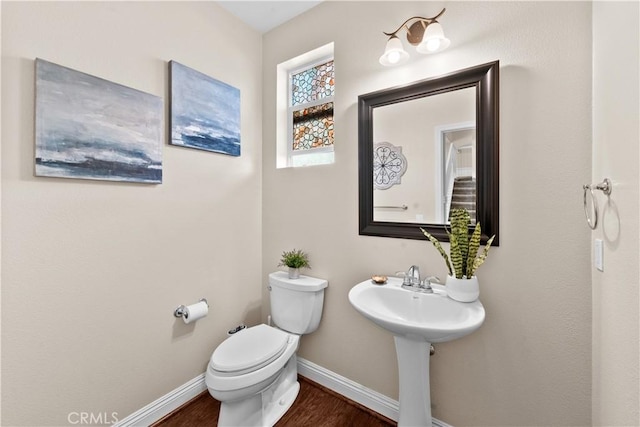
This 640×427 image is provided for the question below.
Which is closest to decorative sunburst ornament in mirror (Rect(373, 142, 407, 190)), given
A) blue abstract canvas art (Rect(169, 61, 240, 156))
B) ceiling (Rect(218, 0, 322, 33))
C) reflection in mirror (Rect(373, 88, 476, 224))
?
reflection in mirror (Rect(373, 88, 476, 224))

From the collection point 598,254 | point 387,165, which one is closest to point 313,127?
point 387,165

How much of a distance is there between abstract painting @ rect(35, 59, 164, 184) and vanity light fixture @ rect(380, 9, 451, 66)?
51.5 inches

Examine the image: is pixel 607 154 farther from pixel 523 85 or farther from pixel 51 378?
pixel 51 378

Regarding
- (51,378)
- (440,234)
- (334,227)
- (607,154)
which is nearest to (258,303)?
(334,227)

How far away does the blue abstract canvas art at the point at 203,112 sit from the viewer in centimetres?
157

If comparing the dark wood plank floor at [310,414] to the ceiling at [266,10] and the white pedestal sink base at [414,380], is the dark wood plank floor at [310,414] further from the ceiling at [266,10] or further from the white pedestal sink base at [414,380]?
the ceiling at [266,10]

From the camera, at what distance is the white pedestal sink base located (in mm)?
1213

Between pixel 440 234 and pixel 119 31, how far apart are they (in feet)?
6.39

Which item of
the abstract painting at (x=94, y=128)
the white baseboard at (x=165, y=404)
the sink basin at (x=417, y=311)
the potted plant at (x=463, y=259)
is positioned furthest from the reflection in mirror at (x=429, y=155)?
the white baseboard at (x=165, y=404)

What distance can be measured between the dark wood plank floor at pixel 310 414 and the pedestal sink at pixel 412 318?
0.35 meters

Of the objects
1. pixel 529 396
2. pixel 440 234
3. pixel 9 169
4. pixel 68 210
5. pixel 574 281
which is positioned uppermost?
pixel 9 169

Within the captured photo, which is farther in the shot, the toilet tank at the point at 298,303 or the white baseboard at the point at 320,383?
the toilet tank at the point at 298,303

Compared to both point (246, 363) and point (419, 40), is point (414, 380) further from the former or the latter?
point (419, 40)

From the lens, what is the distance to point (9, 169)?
107 cm
